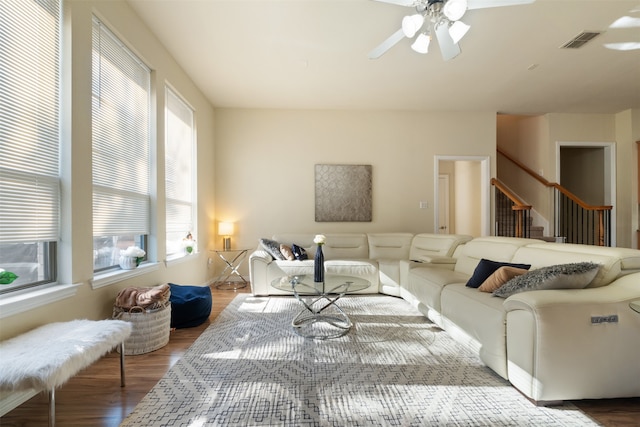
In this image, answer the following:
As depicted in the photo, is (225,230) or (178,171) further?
(225,230)

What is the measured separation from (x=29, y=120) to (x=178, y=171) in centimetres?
214

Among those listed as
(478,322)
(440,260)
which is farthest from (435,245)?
(478,322)

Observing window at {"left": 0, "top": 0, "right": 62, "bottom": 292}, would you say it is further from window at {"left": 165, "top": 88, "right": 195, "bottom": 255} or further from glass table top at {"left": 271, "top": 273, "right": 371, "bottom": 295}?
glass table top at {"left": 271, "top": 273, "right": 371, "bottom": 295}

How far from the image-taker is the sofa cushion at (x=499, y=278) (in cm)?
229

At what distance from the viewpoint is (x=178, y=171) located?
12.9ft

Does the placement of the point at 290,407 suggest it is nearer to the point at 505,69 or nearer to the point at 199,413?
the point at 199,413

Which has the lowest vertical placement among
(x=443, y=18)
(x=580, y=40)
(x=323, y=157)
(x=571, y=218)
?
(x=571, y=218)

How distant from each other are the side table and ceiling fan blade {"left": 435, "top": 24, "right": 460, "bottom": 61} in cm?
373

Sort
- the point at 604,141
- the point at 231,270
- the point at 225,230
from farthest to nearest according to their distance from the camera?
the point at 604,141, the point at 231,270, the point at 225,230

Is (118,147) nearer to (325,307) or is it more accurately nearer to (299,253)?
(325,307)

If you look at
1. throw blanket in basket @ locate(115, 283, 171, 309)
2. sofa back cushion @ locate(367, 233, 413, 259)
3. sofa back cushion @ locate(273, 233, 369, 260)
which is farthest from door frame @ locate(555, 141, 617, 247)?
throw blanket in basket @ locate(115, 283, 171, 309)

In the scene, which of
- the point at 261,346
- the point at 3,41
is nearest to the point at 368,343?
the point at 261,346

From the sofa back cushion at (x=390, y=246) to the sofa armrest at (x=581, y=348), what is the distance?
10.1 feet

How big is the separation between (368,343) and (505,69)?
3844mm
